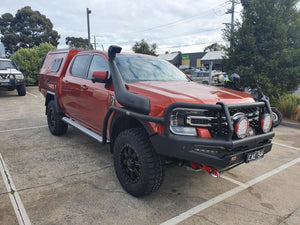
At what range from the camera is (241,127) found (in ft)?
7.75

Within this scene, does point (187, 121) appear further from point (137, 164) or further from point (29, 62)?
point (29, 62)

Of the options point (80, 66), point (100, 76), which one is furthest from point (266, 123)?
point (80, 66)

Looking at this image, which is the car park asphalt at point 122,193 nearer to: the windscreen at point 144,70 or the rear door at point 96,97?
the rear door at point 96,97

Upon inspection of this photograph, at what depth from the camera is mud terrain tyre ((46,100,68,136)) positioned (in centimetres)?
509

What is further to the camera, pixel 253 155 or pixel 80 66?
pixel 80 66

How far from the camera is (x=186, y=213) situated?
2596 millimetres

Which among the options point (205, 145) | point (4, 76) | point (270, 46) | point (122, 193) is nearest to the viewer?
point (205, 145)

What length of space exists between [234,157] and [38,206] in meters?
2.23

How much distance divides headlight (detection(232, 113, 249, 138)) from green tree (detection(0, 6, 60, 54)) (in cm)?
4301

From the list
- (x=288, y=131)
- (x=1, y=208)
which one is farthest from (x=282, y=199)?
(x=288, y=131)

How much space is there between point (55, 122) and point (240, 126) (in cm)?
411

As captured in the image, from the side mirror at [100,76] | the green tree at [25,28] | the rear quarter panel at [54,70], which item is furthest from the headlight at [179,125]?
the green tree at [25,28]

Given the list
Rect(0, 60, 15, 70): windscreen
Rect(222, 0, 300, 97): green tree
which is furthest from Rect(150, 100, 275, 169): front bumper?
Rect(0, 60, 15, 70): windscreen

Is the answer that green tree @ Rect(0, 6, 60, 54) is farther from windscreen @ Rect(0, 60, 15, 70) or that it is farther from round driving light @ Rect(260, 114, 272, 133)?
round driving light @ Rect(260, 114, 272, 133)
